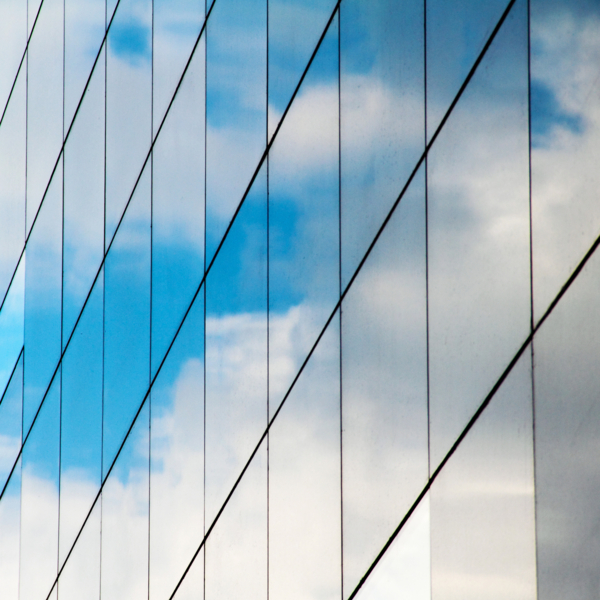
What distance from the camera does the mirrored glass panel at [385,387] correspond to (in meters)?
10.8

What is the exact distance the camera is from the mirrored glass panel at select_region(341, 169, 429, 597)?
10.8m

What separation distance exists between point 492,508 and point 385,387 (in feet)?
6.67

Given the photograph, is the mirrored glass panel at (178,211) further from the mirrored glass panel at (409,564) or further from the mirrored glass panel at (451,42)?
the mirrored glass panel at (409,564)

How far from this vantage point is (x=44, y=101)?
2020cm

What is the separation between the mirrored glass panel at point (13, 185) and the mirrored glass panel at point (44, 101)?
354 millimetres

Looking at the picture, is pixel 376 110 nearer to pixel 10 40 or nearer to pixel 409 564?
pixel 409 564

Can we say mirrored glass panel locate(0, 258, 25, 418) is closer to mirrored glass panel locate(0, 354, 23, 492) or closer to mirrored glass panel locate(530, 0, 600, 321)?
mirrored glass panel locate(0, 354, 23, 492)

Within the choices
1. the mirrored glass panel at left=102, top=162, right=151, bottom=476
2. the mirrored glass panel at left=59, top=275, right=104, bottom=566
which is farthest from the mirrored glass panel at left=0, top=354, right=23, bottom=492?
the mirrored glass panel at left=102, top=162, right=151, bottom=476

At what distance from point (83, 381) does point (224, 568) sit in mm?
5552

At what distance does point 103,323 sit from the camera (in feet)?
56.0

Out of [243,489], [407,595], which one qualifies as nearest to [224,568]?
[243,489]

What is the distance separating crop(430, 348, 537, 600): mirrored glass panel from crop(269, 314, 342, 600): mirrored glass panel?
70.8 inches

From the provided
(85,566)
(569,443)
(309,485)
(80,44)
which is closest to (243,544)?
(309,485)

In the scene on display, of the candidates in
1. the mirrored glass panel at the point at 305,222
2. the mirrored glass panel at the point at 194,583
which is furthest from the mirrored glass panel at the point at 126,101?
the mirrored glass panel at the point at 194,583
